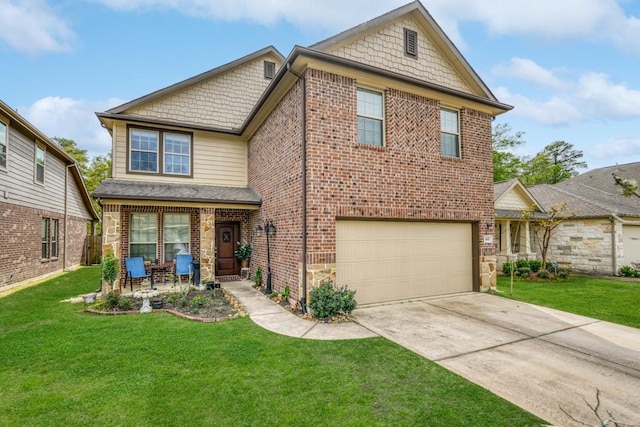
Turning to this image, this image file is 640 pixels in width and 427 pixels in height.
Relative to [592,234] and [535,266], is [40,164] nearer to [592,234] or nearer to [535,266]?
[535,266]

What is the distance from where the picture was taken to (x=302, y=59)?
6.60m

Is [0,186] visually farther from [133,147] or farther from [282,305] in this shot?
[282,305]

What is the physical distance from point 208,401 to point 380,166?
5.85 m

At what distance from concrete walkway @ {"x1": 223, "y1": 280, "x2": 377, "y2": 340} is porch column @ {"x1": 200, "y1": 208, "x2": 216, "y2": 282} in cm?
254

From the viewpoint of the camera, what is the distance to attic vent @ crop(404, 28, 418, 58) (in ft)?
27.6

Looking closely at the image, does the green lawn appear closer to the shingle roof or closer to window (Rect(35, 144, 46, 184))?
the shingle roof

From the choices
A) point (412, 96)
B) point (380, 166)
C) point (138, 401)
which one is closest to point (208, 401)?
point (138, 401)

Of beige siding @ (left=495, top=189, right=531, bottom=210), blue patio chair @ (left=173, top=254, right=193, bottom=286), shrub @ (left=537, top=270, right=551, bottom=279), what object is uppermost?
beige siding @ (left=495, top=189, right=531, bottom=210)

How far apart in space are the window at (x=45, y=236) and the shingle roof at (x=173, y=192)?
516 cm

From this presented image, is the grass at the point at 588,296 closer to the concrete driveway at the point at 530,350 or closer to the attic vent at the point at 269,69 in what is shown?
the concrete driveway at the point at 530,350

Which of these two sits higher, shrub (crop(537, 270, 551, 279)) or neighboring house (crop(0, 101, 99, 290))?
neighboring house (crop(0, 101, 99, 290))

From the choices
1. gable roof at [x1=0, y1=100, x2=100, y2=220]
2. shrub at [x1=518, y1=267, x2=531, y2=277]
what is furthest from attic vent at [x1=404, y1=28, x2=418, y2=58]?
gable roof at [x1=0, y1=100, x2=100, y2=220]

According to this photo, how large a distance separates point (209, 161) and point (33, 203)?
6.91 m

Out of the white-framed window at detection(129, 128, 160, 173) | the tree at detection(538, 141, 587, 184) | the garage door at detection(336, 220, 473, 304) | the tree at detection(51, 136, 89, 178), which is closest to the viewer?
the garage door at detection(336, 220, 473, 304)
